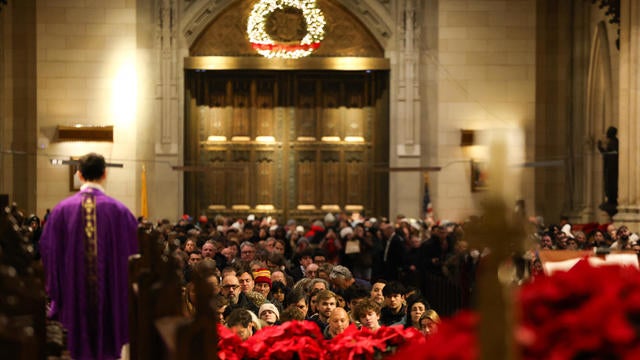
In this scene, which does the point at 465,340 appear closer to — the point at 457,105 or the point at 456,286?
the point at 456,286

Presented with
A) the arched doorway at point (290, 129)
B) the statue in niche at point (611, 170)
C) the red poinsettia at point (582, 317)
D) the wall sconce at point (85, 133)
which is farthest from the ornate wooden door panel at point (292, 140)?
the red poinsettia at point (582, 317)

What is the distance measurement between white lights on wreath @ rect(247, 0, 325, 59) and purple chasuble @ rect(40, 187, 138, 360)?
16619mm

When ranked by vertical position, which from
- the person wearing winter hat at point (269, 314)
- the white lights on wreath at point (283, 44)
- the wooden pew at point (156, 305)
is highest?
the white lights on wreath at point (283, 44)

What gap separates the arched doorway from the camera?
27156 millimetres

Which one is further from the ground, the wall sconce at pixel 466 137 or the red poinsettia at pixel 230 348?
the wall sconce at pixel 466 137

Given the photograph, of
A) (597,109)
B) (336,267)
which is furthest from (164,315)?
(597,109)

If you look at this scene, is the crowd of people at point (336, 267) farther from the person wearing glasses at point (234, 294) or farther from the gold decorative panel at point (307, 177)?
the gold decorative panel at point (307, 177)

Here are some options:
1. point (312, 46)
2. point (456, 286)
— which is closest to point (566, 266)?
point (456, 286)

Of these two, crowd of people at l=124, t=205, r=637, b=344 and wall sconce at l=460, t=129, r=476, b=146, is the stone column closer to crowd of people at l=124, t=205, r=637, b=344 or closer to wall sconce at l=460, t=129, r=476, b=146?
crowd of people at l=124, t=205, r=637, b=344

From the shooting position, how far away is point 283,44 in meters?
24.4

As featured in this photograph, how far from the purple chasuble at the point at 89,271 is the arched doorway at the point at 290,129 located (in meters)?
18.9

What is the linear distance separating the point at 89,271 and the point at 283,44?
17.0 m

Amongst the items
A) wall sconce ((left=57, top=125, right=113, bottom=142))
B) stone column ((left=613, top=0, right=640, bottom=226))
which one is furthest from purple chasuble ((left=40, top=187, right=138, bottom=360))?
wall sconce ((left=57, top=125, right=113, bottom=142))

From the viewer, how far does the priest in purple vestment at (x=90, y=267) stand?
792 centimetres
